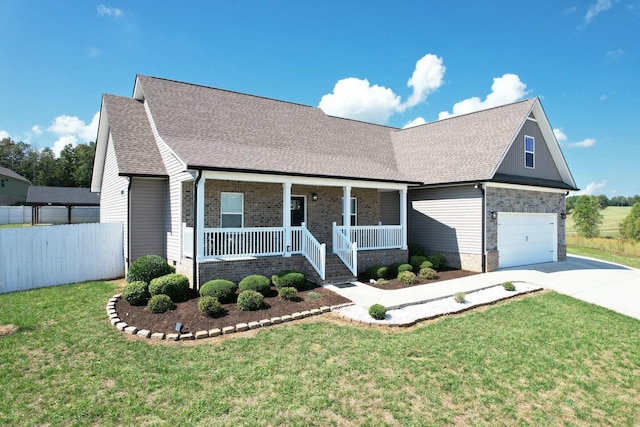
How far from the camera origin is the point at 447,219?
15664 mm

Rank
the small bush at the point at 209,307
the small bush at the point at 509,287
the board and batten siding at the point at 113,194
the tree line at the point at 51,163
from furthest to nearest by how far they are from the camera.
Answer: the tree line at the point at 51,163, the board and batten siding at the point at 113,194, the small bush at the point at 509,287, the small bush at the point at 209,307

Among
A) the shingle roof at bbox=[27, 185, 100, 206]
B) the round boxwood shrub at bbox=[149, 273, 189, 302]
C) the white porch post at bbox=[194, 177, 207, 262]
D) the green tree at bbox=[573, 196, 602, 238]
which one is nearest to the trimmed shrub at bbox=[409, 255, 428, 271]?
the white porch post at bbox=[194, 177, 207, 262]

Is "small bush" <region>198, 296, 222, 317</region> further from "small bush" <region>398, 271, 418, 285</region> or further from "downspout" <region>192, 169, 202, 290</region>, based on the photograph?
"small bush" <region>398, 271, 418, 285</region>

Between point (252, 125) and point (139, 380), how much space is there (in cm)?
1186

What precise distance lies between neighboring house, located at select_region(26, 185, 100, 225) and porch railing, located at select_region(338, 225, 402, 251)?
3924 centimetres

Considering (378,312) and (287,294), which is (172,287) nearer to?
(287,294)

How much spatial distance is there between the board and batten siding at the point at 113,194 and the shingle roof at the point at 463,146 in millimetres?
12603

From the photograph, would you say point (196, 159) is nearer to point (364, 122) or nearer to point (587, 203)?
point (364, 122)

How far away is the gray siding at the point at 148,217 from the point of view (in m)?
12.6

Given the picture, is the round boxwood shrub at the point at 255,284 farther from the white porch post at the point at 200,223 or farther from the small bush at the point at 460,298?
the small bush at the point at 460,298

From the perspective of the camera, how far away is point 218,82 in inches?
684

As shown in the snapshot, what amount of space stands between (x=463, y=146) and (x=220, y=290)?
13.5 m

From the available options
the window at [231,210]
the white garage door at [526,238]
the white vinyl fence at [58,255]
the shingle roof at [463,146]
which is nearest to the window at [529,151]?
the shingle roof at [463,146]

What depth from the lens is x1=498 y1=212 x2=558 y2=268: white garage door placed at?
1541 centimetres
